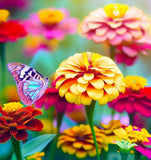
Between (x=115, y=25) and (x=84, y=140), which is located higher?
(x=115, y=25)

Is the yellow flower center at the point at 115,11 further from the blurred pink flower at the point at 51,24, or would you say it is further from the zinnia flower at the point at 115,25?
the blurred pink flower at the point at 51,24

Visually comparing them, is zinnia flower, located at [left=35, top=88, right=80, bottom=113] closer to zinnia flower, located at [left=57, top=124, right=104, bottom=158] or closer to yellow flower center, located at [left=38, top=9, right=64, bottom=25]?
zinnia flower, located at [left=57, top=124, right=104, bottom=158]

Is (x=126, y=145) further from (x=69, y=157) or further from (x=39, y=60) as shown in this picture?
(x=39, y=60)

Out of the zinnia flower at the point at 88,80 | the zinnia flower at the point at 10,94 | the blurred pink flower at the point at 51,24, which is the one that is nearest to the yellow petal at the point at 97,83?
the zinnia flower at the point at 88,80

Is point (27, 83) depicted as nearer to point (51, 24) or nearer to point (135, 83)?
point (135, 83)

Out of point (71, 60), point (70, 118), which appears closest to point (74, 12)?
point (70, 118)

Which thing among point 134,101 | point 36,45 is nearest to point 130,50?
point 134,101
